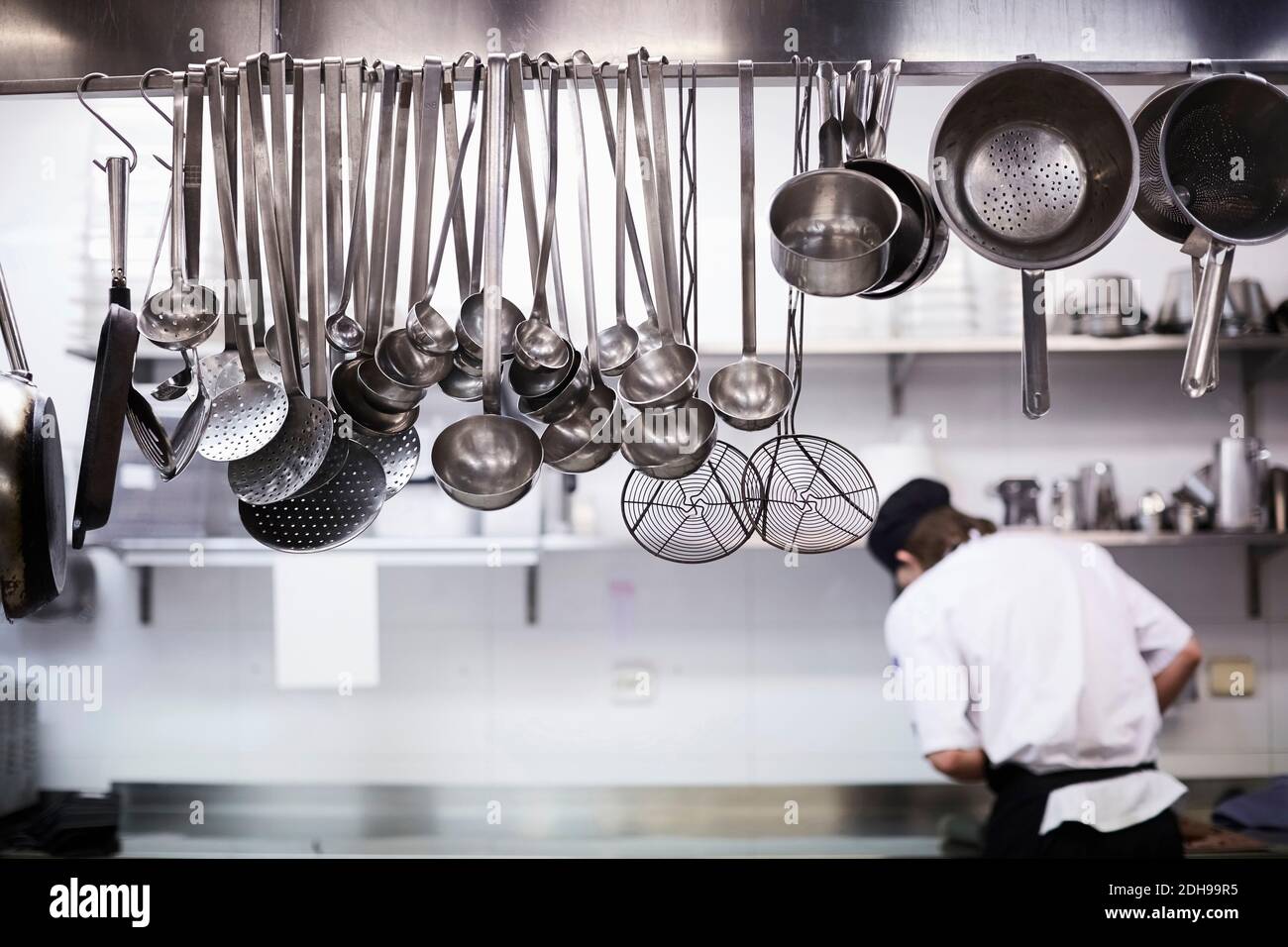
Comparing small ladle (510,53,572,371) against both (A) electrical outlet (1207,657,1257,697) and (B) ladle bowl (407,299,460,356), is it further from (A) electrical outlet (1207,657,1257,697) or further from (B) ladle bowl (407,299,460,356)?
(A) electrical outlet (1207,657,1257,697)

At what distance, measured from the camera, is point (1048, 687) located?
1695 mm

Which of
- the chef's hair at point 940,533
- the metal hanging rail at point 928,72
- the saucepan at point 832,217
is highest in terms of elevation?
the metal hanging rail at point 928,72

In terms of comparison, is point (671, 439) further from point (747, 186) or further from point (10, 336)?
point (10, 336)

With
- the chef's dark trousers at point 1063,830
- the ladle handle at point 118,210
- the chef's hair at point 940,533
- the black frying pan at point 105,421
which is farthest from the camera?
the chef's hair at point 940,533

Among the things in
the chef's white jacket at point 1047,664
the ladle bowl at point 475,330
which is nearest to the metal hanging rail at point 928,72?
the ladle bowl at point 475,330

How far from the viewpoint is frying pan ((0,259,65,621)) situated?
0.88 metres

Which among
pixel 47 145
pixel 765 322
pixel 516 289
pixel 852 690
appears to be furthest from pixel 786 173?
pixel 47 145

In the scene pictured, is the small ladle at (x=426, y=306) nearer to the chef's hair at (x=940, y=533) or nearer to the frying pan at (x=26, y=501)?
the frying pan at (x=26, y=501)

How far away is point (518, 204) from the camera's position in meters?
1.91

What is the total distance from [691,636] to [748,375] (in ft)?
4.27

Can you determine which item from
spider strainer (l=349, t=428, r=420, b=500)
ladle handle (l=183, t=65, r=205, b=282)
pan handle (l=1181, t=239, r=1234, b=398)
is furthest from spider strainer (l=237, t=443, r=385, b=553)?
pan handle (l=1181, t=239, r=1234, b=398)

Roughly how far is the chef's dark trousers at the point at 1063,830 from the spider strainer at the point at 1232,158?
98 centimetres

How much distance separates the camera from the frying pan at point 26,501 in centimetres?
88

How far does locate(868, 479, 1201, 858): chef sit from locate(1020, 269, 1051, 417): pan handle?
95 centimetres
